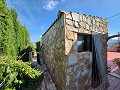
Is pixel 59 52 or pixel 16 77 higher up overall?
pixel 59 52

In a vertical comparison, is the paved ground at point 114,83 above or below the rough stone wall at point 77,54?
below

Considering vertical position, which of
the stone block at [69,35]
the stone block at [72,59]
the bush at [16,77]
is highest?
the stone block at [69,35]

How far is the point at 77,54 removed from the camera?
4.30 m

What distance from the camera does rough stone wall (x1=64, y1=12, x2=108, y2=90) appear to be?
13.1 ft

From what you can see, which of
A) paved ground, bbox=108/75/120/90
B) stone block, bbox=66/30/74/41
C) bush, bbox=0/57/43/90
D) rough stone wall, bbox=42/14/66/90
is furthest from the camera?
paved ground, bbox=108/75/120/90

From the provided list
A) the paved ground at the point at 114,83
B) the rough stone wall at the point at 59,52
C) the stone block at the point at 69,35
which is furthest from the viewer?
the paved ground at the point at 114,83

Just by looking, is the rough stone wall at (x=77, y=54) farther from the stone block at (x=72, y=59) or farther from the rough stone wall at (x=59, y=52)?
the rough stone wall at (x=59, y=52)

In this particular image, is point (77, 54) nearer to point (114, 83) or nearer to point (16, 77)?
point (16, 77)

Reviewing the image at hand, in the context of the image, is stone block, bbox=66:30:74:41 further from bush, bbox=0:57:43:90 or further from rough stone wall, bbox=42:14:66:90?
bush, bbox=0:57:43:90

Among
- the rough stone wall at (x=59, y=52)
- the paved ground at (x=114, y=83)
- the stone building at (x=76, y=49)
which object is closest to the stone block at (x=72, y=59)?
the stone building at (x=76, y=49)

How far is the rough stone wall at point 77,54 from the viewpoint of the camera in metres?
3.98

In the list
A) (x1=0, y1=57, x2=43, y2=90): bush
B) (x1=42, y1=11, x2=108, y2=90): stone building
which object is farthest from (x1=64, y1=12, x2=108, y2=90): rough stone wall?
(x1=0, y1=57, x2=43, y2=90): bush

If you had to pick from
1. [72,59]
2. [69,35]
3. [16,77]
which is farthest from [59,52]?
[16,77]

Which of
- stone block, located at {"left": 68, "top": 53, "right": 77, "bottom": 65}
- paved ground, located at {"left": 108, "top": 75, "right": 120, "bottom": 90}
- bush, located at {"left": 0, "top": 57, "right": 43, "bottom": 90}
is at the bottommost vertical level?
paved ground, located at {"left": 108, "top": 75, "right": 120, "bottom": 90}
